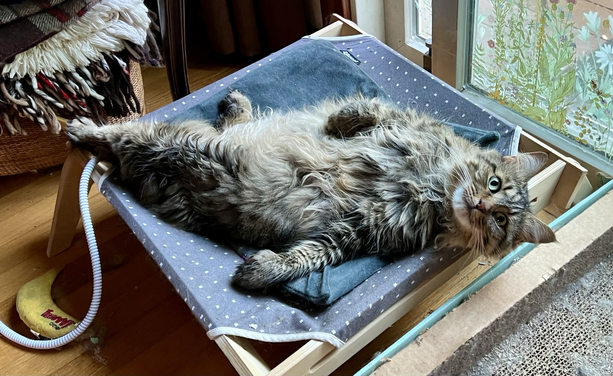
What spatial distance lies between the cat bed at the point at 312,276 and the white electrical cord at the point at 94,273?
59mm

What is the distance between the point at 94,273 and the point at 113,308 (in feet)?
0.85

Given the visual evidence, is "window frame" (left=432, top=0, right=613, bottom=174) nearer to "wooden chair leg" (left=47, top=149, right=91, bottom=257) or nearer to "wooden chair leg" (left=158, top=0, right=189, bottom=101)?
"wooden chair leg" (left=158, top=0, right=189, bottom=101)

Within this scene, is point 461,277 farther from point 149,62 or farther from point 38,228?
point 38,228

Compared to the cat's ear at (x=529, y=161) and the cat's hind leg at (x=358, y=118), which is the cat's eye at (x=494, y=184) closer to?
the cat's ear at (x=529, y=161)

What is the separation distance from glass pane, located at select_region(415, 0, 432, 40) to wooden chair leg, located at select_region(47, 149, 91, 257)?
5.00 ft

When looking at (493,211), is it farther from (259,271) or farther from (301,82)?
(301,82)

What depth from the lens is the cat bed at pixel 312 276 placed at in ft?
4.18

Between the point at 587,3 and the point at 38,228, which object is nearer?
the point at 587,3

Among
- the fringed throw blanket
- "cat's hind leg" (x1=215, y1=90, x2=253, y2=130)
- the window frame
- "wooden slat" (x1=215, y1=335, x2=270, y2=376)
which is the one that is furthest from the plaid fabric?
the window frame

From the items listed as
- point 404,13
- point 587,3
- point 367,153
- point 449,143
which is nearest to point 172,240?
point 367,153

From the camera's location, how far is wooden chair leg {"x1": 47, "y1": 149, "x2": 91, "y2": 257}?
A: 1690 mm

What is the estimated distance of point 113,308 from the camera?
1777 millimetres

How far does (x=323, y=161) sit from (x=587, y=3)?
3.00ft

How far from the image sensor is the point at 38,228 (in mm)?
2039
